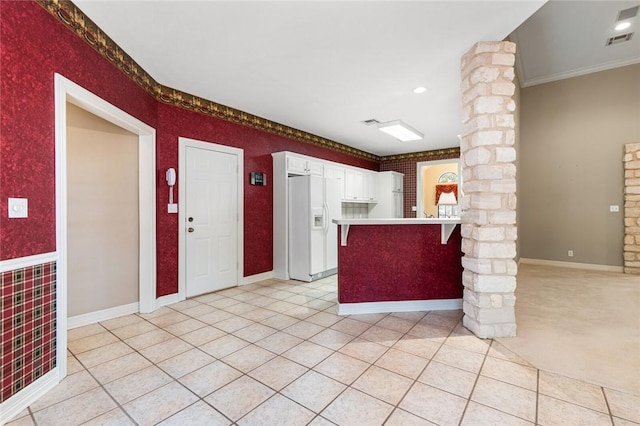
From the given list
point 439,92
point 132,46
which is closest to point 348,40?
point 439,92

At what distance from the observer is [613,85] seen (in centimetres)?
482

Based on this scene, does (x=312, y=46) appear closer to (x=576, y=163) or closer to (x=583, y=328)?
(x=583, y=328)

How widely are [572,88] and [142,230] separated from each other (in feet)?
23.3

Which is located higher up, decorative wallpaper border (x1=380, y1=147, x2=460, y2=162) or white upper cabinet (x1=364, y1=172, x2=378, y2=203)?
decorative wallpaper border (x1=380, y1=147, x2=460, y2=162)

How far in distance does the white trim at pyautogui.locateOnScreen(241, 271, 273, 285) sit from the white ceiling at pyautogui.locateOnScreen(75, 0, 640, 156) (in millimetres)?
2547

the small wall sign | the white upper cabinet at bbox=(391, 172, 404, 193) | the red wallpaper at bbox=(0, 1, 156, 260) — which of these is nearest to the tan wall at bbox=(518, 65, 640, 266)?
the white upper cabinet at bbox=(391, 172, 404, 193)

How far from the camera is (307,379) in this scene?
1947 millimetres

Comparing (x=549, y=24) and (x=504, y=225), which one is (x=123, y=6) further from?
(x=549, y=24)

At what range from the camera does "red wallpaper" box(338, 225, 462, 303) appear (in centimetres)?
323

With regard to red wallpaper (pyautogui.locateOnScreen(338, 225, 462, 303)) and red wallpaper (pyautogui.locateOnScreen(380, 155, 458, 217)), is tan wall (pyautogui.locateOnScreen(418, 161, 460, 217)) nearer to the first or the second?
red wallpaper (pyautogui.locateOnScreen(380, 155, 458, 217))

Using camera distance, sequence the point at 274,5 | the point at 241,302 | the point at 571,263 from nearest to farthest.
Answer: the point at 274,5, the point at 241,302, the point at 571,263

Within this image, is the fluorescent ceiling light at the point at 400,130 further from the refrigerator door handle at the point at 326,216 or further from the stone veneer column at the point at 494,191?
the stone veneer column at the point at 494,191

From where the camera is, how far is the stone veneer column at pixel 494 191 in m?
2.49

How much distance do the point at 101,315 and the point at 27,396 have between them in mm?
1429
